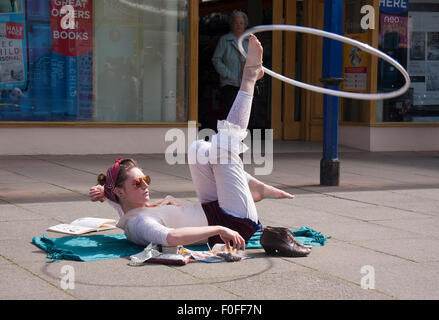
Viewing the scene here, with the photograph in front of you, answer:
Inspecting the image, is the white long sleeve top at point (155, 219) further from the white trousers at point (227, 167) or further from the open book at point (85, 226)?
the open book at point (85, 226)

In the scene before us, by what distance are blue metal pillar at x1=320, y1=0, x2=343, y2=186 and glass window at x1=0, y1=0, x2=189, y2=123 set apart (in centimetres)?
403

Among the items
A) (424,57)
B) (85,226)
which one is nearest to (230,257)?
(85,226)

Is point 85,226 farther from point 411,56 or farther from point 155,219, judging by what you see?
point 411,56

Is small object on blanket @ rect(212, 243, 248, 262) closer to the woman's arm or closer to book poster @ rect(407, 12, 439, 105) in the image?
the woman's arm

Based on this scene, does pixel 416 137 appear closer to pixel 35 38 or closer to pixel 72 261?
pixel 35 38

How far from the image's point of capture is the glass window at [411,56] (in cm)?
1362

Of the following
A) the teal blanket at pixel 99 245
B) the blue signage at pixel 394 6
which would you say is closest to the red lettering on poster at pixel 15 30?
the blue signage at pixel 394 6

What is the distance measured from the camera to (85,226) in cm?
614

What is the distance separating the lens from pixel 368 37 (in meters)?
13.5

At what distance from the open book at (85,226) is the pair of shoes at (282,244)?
151cm

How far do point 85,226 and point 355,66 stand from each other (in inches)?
346

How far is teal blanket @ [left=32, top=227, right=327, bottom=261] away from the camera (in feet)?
16.9

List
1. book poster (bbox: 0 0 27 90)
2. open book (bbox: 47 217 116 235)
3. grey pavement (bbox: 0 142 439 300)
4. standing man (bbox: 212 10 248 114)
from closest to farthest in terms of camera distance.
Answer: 1. grey pavement (bbox: 0 142 439 300)
2. open book (bbox: 47 217 116 235)
3. book poster (bbox: 0 0 27 90)
4. standing man (bbox: 212 10 248 114)

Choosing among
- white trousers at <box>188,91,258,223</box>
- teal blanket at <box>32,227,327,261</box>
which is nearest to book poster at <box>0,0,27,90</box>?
teal blanket at <box>32,227,327,261</box>
